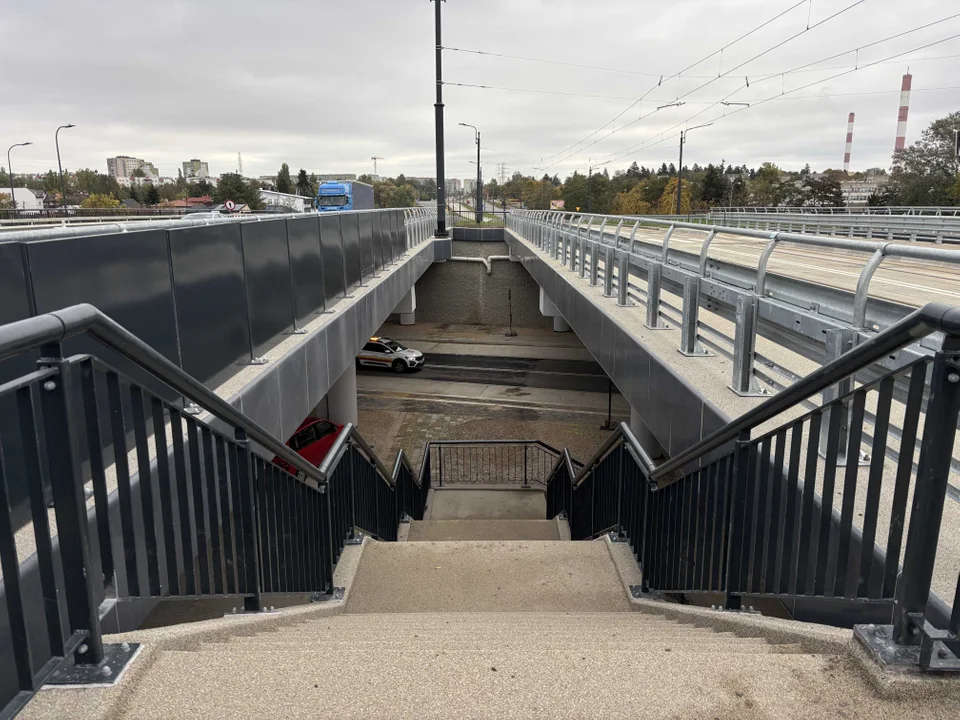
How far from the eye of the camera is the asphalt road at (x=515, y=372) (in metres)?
23.6

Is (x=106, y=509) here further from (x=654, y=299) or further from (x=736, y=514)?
(x=654, y=299)

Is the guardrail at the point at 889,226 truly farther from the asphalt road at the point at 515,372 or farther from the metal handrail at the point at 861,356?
the metal handrail at the point at 861,356

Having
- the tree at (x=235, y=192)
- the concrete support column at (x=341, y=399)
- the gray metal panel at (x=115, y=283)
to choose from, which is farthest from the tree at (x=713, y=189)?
the gray metal panel at (x=115, y=283)

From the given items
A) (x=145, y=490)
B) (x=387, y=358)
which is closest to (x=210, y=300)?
(x=145, y=490)

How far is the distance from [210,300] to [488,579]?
9.85 feet

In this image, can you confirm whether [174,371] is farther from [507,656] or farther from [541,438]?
[541,438]

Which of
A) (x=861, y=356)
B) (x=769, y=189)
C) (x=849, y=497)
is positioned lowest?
(x=849, y=497)

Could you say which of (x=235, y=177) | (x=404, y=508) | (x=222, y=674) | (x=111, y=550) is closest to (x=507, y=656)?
(x=222, y=674)

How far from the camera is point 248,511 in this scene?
3445mm

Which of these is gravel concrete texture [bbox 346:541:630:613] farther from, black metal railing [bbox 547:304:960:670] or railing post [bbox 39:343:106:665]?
railing post [bbox 39:343:106:665]

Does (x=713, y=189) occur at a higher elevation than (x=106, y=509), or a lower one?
higher

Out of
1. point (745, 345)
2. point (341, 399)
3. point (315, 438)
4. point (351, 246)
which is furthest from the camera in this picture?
point (341, 399)

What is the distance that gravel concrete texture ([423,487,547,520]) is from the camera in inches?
520

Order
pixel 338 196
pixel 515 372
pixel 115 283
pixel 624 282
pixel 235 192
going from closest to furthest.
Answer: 1. pixel 115 283
2. pixel 624 282
3. pixel 515 372
4. pixel 338 196
5. pixel 235 192
